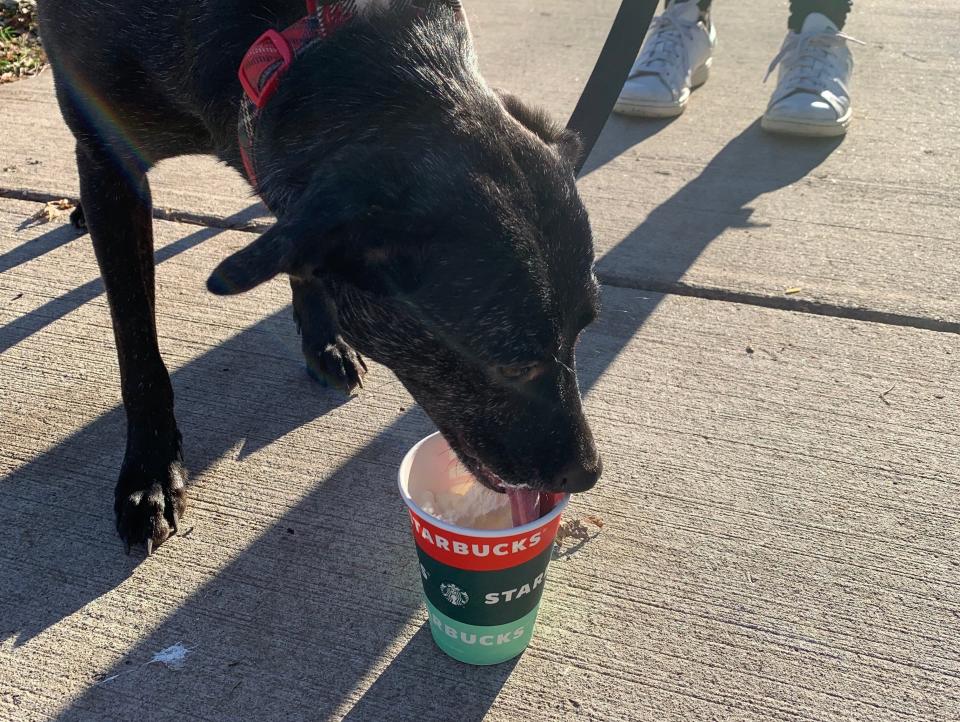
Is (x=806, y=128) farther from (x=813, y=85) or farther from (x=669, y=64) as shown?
(x=669, y=64)

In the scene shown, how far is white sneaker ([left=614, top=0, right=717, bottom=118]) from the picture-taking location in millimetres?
5078

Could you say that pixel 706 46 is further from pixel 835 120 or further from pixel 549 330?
pixel 549 330

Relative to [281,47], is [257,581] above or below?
below

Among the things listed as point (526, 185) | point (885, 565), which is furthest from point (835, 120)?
point (526, 185)

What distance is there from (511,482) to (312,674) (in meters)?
0.73

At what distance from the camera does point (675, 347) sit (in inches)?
131

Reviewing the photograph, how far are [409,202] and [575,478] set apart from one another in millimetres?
813

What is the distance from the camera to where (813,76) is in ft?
15.9

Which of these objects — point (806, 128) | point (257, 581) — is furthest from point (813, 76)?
point (257, 581)

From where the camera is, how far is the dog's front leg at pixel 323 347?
312cm

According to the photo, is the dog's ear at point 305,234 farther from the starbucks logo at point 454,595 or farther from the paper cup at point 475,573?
the starbucks logo at point 454,595

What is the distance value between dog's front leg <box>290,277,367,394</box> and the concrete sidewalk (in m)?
0.09

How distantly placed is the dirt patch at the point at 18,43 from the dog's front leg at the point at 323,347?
12.8 feet

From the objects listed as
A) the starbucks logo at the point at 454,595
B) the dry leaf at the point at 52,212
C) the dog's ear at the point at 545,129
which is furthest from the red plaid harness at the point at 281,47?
the dry leaf at the point at 52,212
